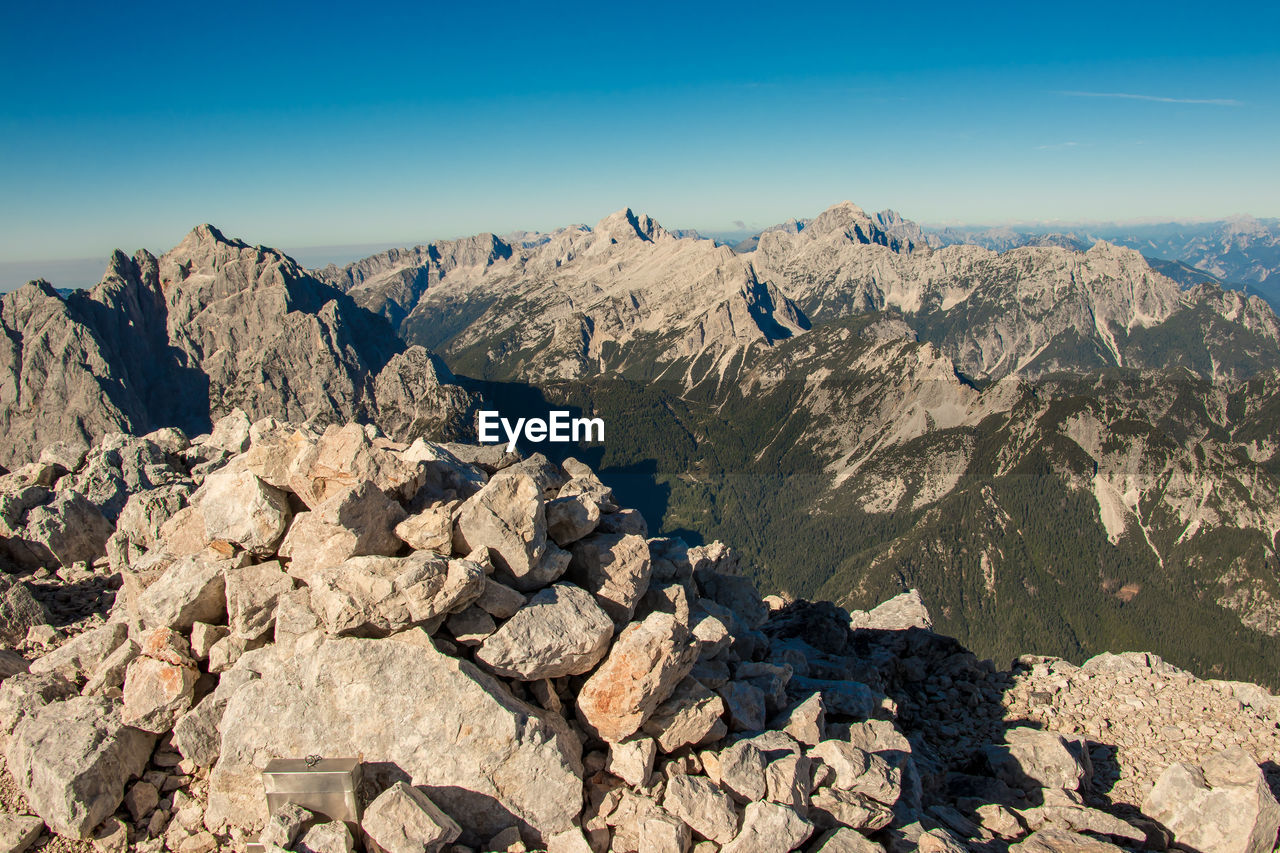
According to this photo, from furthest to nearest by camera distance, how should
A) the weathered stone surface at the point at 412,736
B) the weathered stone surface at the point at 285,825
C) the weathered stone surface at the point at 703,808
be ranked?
the weathered stone surface at the point at 412,736
the weathered stone surface at the point at 703,808
the weathered stone surface at the point at 285,825

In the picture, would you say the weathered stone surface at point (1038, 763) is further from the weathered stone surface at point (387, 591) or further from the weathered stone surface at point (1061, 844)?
the weathered stone surface at point (387, 591)

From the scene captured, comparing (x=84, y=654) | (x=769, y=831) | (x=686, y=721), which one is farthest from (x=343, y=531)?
(x=769, y=831)

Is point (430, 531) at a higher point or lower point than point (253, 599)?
higher

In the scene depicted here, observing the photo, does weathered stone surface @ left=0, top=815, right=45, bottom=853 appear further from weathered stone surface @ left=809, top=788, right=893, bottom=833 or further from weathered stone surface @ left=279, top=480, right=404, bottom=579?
weathered stone surface @ left=809, top=788, right=893, bottom=833

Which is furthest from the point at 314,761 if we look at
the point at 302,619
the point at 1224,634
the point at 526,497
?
the point at 1224,634

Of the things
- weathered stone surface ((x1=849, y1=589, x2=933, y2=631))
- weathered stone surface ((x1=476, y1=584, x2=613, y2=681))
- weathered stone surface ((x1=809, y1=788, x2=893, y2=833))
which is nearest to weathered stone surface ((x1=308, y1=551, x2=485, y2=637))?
weathered stone surface ((x1=476, y1=584, x2=613, y2=681))

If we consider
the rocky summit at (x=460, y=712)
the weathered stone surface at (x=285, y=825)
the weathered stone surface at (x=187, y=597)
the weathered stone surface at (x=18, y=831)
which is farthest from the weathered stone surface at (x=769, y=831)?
the weathered stone surface at (x=18, y=831)

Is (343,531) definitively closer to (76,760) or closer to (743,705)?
(76,760)
